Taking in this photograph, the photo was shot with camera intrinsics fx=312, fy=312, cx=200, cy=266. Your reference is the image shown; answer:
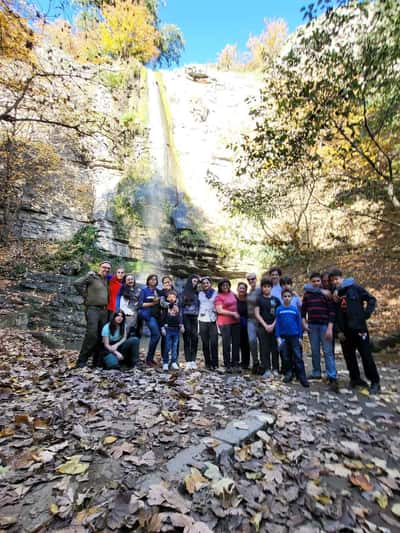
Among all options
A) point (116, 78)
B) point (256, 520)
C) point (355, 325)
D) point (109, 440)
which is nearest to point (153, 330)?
point (109, 440)

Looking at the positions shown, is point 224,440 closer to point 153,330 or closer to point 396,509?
point 396,509

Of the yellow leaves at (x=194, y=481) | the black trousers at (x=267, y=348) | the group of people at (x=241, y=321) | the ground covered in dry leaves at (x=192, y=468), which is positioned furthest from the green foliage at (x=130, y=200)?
the yellow leaves at (x=194, y=481)

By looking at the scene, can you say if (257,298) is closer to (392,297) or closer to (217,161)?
(392,297)

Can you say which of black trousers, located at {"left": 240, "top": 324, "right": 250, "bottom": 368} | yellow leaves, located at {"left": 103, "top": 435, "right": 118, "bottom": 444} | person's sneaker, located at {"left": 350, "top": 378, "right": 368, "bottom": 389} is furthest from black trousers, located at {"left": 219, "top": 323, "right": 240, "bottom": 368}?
yellow leaves, located at {"left": 103, "top": 435, "right": 118, "bottom": 444}

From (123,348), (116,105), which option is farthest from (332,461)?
(116,105)

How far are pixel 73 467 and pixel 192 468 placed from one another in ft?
2.87

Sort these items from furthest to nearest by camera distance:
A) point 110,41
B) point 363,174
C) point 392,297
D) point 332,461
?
point 110,41 → point 363,174 → point 392,297 → point 332,461

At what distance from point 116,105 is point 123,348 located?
21.1 meters

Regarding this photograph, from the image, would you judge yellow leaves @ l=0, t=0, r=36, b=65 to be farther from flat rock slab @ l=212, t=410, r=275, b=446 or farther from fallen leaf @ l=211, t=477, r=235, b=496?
fallen leaf @ l=211, t=477, r=235, b=496

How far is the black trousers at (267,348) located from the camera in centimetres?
546

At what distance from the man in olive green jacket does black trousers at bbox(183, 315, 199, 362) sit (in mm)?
1498

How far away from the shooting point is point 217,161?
20.3 m

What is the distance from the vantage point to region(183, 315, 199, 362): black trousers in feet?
19.3

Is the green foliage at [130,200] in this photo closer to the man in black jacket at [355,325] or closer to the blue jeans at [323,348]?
the blue jeans at [323,348]
